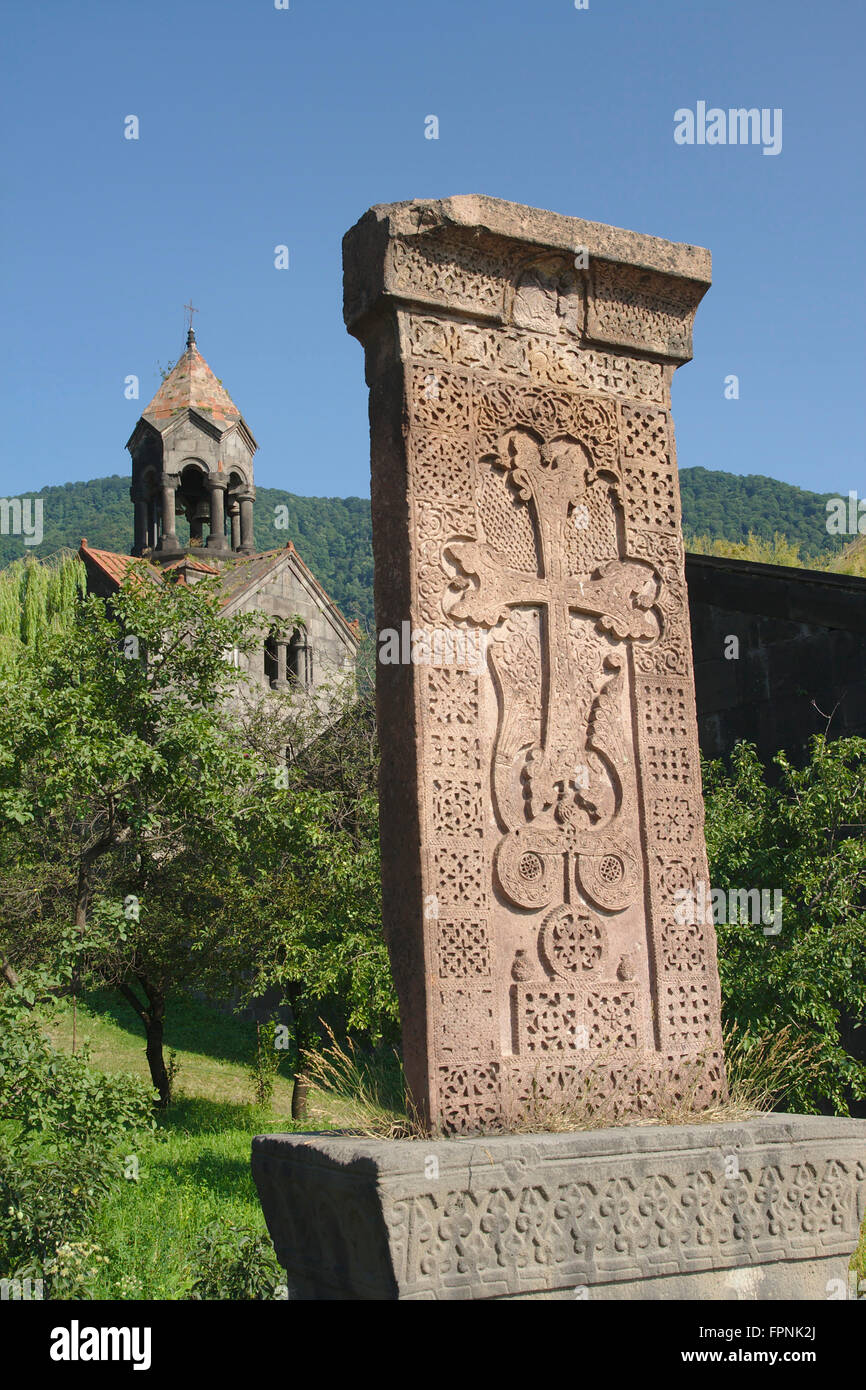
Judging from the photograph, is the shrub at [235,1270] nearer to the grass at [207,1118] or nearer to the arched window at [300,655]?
the grass at [207,1118]

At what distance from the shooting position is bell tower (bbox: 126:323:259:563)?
92.7 feet

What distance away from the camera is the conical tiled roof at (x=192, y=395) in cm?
2862

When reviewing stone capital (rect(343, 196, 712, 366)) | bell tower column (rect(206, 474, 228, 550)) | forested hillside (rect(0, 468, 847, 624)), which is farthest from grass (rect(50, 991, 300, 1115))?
forested hillside (rect(0, 468, 847, 624))

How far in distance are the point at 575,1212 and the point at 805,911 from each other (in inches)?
184

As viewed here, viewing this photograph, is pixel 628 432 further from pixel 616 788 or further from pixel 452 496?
pixel 616 788

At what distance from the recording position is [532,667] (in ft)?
14.8

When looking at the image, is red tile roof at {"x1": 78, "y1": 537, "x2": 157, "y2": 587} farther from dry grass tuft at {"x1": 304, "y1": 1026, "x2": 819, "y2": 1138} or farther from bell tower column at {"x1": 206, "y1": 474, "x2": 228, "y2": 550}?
dry grass tuft at {"x1": 304, "y1": 1026, "x2": 819, "y2": 1138}

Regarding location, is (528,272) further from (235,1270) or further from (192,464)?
(192,464)

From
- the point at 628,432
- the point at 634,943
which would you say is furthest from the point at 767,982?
the point at 628,432

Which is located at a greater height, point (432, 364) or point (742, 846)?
point (432, 364)

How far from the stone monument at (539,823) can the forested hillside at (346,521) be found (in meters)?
37.6

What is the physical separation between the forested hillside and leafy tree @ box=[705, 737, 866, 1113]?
34.3m

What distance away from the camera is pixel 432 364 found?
4410 mm

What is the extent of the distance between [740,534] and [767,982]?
46993 millimetres
